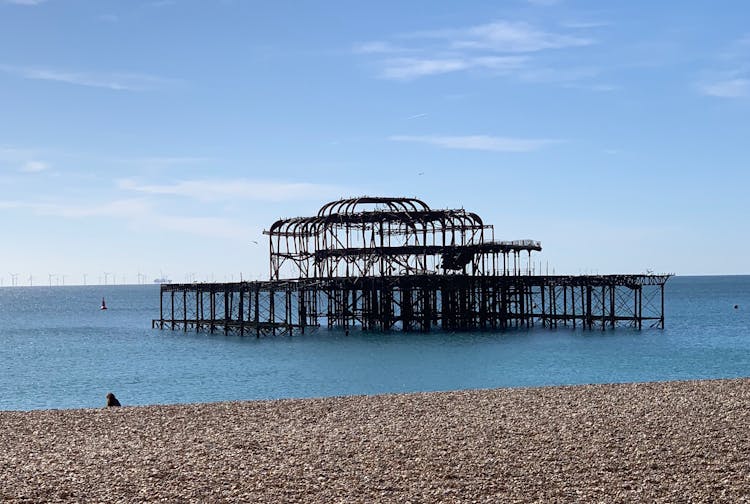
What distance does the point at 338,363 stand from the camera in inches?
1854

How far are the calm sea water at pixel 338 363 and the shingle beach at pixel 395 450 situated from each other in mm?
15454

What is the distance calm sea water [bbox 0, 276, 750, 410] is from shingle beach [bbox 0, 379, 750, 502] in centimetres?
1545

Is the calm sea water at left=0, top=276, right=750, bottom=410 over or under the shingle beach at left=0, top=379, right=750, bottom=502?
under

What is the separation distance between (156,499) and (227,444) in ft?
12.2

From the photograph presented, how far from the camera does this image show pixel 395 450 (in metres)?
16.5

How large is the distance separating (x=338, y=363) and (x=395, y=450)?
30788mm

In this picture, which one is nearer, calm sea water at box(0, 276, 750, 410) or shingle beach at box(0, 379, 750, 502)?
shingle beach at box(0, 379, 750, 502)

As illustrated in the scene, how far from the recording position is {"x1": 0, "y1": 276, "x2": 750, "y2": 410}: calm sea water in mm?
38719

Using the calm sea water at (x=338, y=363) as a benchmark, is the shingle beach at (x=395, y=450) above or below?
above

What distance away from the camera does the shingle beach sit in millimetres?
13875

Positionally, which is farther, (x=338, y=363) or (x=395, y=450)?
(x=338, y=363)

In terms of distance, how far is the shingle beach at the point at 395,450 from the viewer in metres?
13.9

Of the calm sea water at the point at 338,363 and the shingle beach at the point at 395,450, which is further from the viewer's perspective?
the calm sea water at the point at 338,363

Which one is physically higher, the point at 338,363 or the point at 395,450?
the point at 395,450
